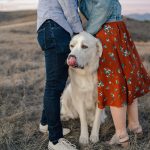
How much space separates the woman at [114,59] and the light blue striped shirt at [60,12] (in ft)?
0.79

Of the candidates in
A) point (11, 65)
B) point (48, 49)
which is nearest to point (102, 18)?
point (48, 49)

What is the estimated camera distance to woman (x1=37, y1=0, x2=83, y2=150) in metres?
3.93

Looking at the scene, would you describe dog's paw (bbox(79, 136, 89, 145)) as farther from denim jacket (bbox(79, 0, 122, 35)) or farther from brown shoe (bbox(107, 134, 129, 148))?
denim jacket (bbox(79, 0, 122, 35))

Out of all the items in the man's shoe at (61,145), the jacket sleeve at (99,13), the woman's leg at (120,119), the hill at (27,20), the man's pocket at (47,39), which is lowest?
the hill at (27,20)

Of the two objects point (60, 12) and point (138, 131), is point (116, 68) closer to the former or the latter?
point (60, 12)

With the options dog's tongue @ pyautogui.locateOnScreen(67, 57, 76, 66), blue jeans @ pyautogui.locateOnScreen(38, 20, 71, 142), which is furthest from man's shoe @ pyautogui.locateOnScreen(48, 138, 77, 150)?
dog's tongue @ pyautogui.locateOnScreen(67, 57, 76, 66)

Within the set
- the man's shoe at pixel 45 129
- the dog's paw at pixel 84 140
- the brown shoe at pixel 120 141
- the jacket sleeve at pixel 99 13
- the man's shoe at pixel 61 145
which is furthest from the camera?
the man's shoe at pixel 45 129

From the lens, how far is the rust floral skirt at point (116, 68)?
13.7ft

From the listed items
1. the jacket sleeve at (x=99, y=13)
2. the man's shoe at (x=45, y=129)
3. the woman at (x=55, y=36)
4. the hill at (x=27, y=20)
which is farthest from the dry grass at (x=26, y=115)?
the hill at (x=27, y=20)

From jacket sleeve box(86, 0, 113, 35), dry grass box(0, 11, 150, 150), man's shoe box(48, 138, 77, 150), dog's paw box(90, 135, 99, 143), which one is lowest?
dry grass box(0, 11, 150, 150)

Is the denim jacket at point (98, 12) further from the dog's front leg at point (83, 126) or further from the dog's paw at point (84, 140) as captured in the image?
the dog's paw at point (84, 140)

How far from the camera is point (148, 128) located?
16.2ft

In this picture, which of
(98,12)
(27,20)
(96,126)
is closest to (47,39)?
(98,12)

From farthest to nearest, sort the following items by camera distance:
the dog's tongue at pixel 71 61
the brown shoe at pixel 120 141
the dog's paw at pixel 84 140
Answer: the dog's paw at pixel 84 140, the brown shoe at pixel 120 141, the dog's tongue at pixel 71 61
